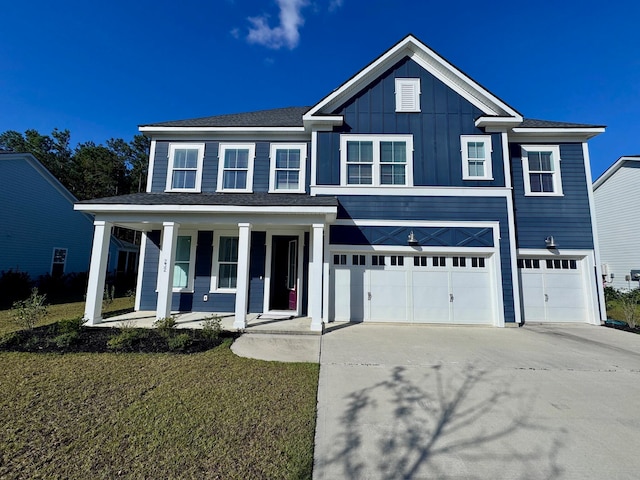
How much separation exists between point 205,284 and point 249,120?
20.3 ft

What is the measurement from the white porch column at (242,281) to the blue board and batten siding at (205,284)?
1.79 meters

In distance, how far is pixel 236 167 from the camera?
10.3m

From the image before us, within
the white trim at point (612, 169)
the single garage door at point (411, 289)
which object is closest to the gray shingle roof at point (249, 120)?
the single garage door at point (411, 289)

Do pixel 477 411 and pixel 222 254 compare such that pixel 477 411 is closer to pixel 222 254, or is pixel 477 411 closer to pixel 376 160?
pixel 376 160

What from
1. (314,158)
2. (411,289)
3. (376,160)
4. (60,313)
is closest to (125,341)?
(60,313)

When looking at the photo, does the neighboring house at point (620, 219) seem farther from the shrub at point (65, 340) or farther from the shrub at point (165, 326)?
the shrub at point (65, 340)

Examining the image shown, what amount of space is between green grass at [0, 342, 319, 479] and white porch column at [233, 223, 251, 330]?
2536mm

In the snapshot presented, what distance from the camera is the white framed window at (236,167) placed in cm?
1016

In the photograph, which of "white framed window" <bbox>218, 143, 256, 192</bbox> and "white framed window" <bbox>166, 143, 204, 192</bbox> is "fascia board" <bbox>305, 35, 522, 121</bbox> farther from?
"white framed window" <bbox>166, 143, 204, 192</bbox>

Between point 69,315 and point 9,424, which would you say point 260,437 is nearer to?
point 9,424

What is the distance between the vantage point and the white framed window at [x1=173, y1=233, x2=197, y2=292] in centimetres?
974

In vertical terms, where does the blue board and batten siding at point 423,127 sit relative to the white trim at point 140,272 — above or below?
above

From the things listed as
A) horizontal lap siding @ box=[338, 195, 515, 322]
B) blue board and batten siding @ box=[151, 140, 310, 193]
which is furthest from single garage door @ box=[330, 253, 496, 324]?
blue board and batten siding @ box=[151, 140, 310, 193]

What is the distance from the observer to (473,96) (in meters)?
9.62
